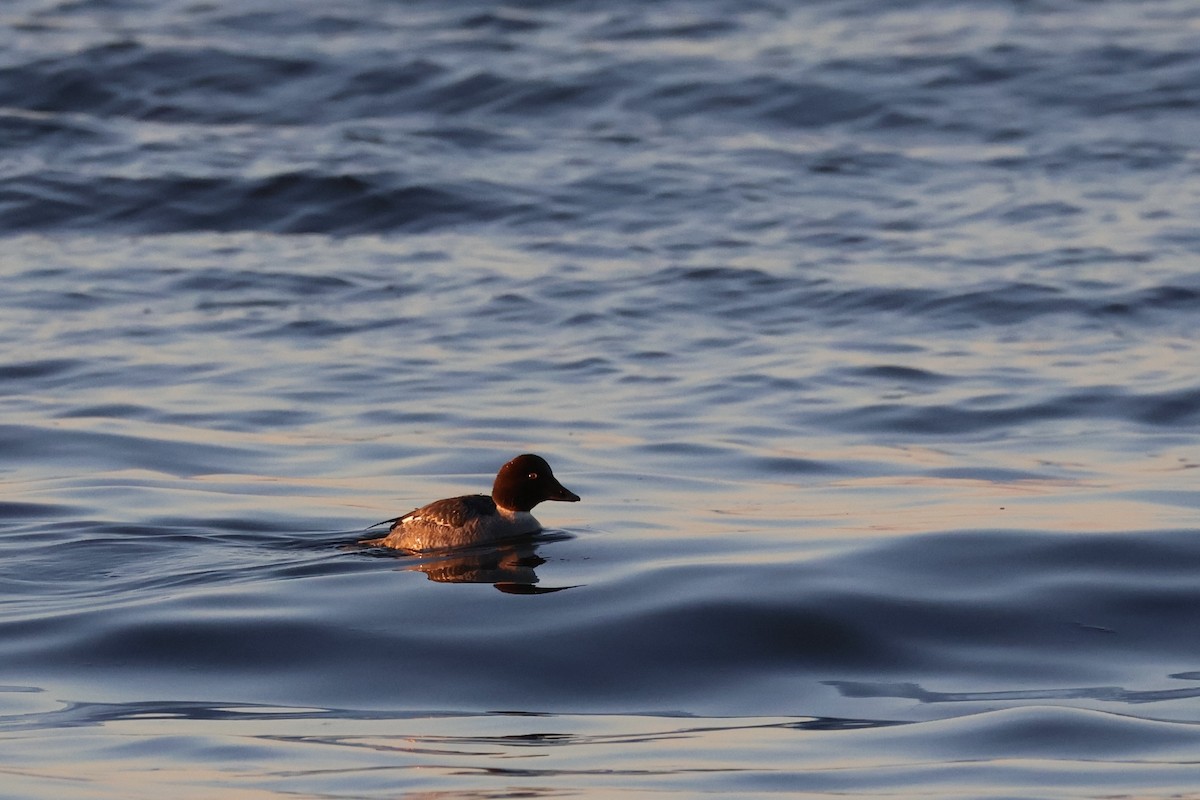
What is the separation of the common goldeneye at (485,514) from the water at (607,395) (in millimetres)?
163

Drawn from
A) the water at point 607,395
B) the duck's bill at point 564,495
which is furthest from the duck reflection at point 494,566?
the duck's bill at point 564,495

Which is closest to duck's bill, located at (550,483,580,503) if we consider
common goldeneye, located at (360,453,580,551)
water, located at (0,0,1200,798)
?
common goldeneye, located at (360,453,580,551)

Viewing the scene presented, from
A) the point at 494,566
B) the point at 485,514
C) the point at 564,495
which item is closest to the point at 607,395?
the point at 564,495

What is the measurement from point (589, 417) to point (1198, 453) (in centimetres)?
462

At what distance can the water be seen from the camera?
805 cm

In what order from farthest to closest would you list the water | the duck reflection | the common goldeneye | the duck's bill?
the duck's bill → the common goldeneye → the duck reflection → the water

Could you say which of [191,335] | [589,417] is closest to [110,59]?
[191,335]

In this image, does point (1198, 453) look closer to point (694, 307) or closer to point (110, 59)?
point (694, 307)

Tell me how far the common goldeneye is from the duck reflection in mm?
74

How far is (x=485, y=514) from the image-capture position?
38.0ft

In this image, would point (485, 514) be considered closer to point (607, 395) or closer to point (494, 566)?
point (494, 566)

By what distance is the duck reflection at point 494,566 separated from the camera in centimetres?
1051

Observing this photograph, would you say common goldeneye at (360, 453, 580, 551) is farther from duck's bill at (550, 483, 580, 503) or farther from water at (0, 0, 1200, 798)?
water at (0, 0, 1200, 798)

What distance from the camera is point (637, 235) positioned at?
22.8 m
